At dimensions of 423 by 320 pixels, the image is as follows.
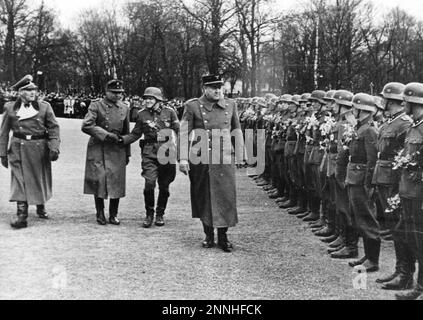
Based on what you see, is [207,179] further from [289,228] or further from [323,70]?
[323,70]

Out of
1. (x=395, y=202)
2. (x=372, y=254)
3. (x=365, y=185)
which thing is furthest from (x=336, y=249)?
(x=395, y=202)

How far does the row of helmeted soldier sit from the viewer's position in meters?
5.65

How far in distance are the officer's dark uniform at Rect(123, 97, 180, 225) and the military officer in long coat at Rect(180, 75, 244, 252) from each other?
1.27 m

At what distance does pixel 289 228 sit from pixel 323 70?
101 ft

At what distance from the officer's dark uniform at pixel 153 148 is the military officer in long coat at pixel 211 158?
4.18 feet

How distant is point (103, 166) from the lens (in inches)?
354

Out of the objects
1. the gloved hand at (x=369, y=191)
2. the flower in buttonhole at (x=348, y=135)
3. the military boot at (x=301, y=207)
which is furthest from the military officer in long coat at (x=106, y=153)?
the gloved hand at (x=369, y=191)

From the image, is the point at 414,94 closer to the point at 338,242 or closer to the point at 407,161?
the point at 407,161

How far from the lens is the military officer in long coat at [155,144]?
349 inches

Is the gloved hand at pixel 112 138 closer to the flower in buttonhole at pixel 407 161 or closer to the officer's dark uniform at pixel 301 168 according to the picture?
the officer's dark uniform at pixel 301 168

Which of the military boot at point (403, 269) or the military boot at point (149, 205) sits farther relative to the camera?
the military boot at point (149, 205)

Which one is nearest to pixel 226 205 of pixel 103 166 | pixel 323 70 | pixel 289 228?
pixel 289 228

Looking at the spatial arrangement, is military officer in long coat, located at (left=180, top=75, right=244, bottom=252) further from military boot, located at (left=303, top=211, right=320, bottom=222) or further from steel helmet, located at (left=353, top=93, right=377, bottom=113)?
military boot, located at (left=303, top=211, right=320, bottom=222)

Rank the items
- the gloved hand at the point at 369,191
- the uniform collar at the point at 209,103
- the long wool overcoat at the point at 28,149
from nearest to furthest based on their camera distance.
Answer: the gloved hand at the point at 369,191, the uniform collar at the point at 209,103, the long wool overcoat at the point at 28,149
